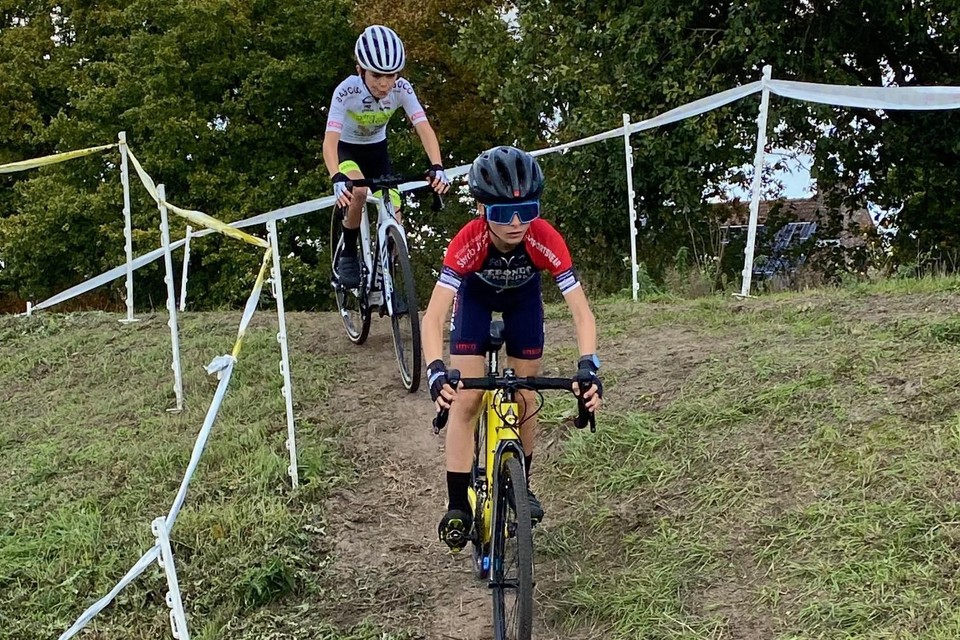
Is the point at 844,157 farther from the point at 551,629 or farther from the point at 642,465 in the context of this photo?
the point at 551,629

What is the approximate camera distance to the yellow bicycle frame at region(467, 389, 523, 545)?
352 centimetres

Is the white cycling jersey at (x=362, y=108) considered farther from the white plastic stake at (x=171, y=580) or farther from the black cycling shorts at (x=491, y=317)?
the white plastic stake at (x=171, y=580)

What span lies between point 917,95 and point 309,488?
553 cm

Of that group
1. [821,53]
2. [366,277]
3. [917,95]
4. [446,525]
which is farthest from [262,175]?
[446,525]

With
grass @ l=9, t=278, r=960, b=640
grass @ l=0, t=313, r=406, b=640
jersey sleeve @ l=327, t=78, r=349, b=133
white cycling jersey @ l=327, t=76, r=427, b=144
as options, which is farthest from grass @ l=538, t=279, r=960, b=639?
jersey sleeve @ l=327, t=78, r=349, b=133

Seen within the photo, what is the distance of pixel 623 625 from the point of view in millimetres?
3668

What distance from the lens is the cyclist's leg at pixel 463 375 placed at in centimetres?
393

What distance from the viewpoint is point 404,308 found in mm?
6059

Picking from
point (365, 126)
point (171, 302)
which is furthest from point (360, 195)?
point (171, 302)

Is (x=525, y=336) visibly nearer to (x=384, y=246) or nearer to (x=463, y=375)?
(x=463, y=375)

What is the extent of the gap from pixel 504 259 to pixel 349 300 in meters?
3.81

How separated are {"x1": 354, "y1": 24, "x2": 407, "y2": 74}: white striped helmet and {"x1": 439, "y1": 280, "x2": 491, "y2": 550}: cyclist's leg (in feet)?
7.95

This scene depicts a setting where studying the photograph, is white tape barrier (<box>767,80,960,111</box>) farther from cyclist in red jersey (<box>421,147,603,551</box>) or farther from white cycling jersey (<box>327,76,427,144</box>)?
cyclist in red jersey (<box>421,147,603,551</box>)

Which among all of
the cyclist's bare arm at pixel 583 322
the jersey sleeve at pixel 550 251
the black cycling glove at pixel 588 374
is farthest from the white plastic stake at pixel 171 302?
the black cycling glove at pixel 588 374
